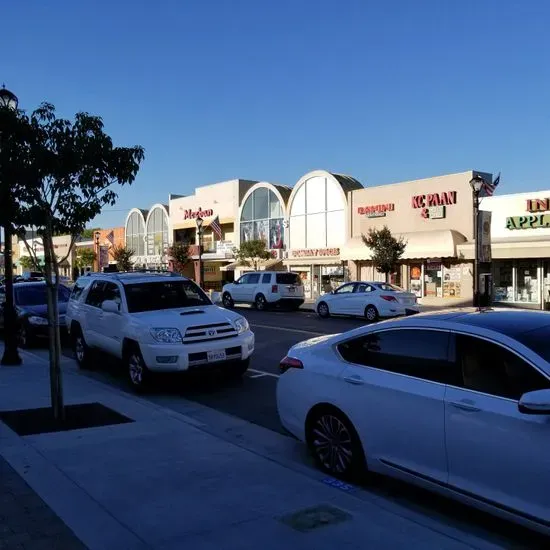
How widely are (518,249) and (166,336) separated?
22879mm

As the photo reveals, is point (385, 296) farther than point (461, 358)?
Yes

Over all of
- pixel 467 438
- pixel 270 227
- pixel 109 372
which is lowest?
pixel 109 372

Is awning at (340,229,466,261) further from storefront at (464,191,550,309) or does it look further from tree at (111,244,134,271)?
tree at (111,244,134,271)

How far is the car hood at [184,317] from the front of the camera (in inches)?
360

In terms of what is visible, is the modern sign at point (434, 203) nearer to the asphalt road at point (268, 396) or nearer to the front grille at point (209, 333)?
the asphalt road at point (268, 396)

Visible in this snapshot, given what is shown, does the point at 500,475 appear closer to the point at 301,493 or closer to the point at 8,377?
the point at 301,493

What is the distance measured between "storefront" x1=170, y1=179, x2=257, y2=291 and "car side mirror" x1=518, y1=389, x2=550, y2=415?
139 feet

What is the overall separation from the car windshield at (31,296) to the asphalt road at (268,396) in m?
2.30

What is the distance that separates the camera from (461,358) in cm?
448

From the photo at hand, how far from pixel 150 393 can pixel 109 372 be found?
7.89 ft

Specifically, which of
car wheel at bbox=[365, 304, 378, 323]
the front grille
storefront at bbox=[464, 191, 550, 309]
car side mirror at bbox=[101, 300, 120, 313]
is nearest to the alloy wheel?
the front grille

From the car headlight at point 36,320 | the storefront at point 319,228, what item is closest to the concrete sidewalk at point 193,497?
the car headlight at point 36,320

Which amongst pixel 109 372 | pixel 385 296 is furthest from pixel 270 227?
pixel 109 372

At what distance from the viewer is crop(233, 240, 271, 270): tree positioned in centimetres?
4128
